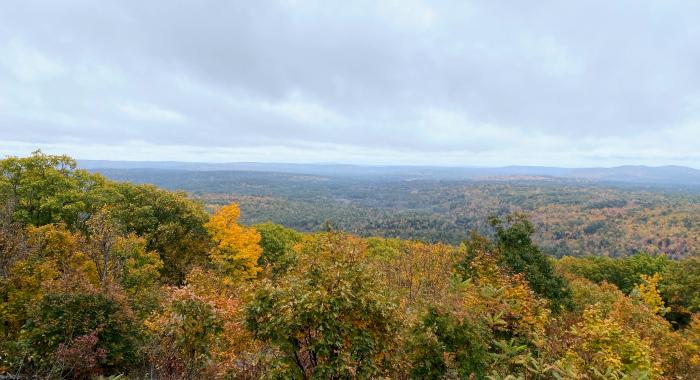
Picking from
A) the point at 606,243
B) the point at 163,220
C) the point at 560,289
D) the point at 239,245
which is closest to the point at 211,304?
the point at 239,245

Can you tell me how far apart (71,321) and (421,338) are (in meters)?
13.6

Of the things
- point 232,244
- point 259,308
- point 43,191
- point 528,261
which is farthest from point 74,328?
point 528,261

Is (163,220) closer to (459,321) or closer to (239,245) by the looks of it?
(239,245)

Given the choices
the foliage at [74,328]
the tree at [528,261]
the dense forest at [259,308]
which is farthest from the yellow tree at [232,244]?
the tree at [528,261]

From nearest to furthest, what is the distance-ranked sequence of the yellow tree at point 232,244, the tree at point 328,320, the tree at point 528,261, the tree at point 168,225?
1. the tree at point 328,320
2. the tree at point 528,261
3. the tree at point 168,225
4. the yellow tree at point 232,244

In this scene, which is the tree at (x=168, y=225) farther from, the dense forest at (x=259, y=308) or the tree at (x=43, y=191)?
the tree at (x=43, y=191)

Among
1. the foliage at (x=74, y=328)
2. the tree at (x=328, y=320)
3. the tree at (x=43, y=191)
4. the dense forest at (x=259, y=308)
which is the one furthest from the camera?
the tree at (x=43, y=191)

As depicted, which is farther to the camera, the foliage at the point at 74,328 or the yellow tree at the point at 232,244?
the yellow tree at the point at 232,244

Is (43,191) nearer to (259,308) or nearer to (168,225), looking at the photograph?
(168,225)

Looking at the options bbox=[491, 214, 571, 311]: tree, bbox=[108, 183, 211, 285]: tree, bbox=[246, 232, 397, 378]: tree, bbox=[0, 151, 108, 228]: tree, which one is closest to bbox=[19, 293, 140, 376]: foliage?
bbox=[246, 232, 397, 378]: tree

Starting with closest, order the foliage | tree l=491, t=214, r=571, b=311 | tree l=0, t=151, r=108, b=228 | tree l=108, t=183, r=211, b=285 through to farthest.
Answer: the foliage
tree l=491, t=214, r=571, b=311
tree l=0, t=151, r=108, b=228
tree l=108, t=183, r=211, b=285

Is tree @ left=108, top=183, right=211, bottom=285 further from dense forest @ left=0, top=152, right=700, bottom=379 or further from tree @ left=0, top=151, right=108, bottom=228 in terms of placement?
tree @ left=0, top=151, right=108, bottom=228

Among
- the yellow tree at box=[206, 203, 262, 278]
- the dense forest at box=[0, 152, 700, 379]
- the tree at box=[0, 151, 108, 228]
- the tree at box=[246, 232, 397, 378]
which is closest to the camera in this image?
the tree at box=[246, 232, 397, 378]

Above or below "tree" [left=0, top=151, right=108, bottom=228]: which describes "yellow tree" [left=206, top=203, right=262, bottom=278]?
below
